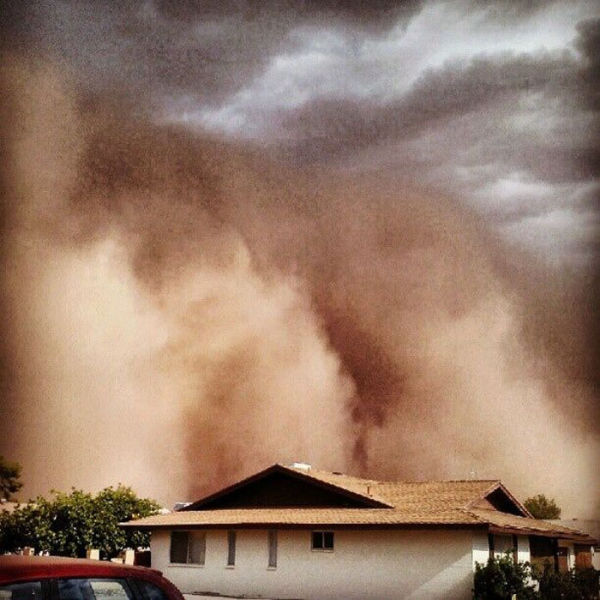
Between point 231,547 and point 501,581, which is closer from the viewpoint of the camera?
point 501,581

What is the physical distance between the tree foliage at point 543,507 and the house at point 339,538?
61.0 metres

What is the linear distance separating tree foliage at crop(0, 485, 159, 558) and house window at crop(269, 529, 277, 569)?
35.5 feet

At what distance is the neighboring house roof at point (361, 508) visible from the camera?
73.6ft

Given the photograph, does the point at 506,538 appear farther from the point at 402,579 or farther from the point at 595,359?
the point at 595,359

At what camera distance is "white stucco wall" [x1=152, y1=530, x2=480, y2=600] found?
21.7 meters

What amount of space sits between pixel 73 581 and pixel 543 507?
301 ft

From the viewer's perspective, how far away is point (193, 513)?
2844 cm

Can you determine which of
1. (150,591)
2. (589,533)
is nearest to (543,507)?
(589,533)

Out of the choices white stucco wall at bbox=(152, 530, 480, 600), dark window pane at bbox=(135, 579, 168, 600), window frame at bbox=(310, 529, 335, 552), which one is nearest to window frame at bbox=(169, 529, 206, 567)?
white stucco wall at bbox=(152, 530, 480, 600)

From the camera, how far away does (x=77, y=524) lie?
33.0 m

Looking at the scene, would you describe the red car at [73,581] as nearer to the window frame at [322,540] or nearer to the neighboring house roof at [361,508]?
the neighboring house roof at [361,508]

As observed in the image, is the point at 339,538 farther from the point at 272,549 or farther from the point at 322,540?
the point at 272,549

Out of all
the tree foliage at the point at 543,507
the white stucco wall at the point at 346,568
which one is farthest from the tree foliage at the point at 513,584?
the tree foliage at the point at 543,507

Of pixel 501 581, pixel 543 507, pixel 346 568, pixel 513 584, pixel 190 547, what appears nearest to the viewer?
pixel 501 581
